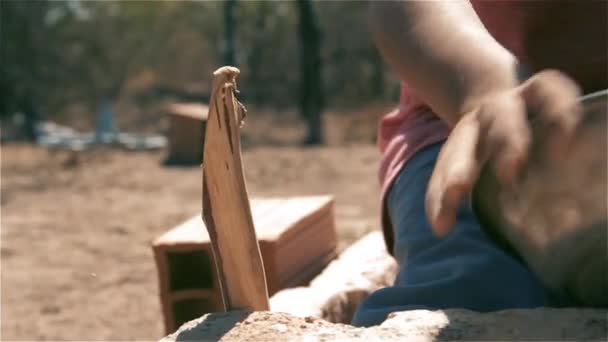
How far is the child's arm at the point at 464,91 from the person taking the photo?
3.47 feet

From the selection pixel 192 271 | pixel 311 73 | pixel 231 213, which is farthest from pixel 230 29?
pixel 231 213

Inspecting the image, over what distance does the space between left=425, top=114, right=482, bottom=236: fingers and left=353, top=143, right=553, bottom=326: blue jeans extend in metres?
0.37

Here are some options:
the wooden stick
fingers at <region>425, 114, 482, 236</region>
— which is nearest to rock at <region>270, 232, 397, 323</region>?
the wooden stick

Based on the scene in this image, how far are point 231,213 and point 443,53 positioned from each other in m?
0.41

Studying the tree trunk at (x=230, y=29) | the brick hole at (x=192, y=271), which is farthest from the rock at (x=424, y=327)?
the tree trunk at (x=230, y=29)

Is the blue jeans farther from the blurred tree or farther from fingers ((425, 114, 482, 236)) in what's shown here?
the blurred tree

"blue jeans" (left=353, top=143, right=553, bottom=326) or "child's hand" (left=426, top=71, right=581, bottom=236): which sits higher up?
"child's hand" (left=426, top=71, right=581, bottom=236)

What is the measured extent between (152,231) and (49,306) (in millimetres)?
1959

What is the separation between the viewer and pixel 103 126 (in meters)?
13.9

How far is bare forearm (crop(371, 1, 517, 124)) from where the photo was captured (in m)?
1.46

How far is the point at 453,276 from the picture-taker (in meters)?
1.59

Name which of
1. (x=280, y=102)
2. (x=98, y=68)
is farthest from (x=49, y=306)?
(x=280, y=102)

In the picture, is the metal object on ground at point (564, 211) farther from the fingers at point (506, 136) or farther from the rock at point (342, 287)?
the rock at point (342, 287)

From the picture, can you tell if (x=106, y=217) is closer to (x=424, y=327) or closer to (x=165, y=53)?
(x=424, y=327)
